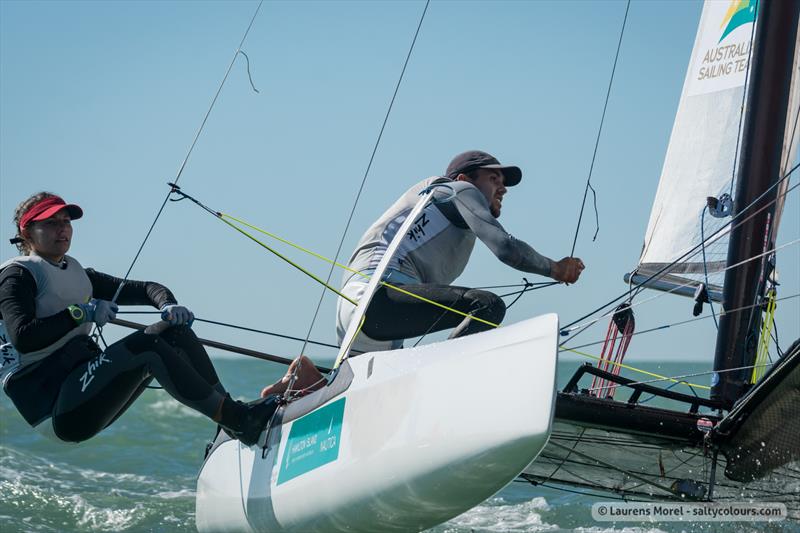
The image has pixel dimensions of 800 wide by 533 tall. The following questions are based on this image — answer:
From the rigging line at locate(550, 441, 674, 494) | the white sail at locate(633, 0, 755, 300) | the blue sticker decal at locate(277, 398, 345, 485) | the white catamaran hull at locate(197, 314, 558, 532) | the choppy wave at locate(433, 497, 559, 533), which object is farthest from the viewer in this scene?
the choppy wave at locate(433, 497, 559, 533)

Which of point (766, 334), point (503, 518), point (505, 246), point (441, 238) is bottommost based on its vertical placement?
point (503, 518)

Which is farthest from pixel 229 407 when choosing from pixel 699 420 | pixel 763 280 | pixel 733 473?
pixel 763 280

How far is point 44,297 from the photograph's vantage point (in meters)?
3.58

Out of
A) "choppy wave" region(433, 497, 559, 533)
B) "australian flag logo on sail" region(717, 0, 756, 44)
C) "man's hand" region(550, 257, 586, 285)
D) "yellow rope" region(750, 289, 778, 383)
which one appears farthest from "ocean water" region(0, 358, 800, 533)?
"australian flag logo on sail" region(717, 0, 756, 44)

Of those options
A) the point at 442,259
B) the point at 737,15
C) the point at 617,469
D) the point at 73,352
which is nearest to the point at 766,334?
the point at 617,469

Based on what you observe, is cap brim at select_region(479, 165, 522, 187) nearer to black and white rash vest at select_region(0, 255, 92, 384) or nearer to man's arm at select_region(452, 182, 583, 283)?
man's arm at select_region(452, 182, 583, 283)

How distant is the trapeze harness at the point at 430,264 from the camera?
3.60 meters

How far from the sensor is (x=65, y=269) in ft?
12.1

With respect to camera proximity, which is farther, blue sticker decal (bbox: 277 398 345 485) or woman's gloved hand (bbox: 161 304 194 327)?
woman's gloved hand (bbox: 161 304 194 327)

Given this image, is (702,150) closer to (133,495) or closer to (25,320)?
(25,320)

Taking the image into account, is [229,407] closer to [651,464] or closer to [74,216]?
[74,216]

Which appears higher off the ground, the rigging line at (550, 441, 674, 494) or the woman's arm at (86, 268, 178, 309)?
the woman's arm at (86, 268, 178, 309)

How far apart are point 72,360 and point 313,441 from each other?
34.6 inches

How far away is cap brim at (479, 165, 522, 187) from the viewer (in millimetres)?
3887
